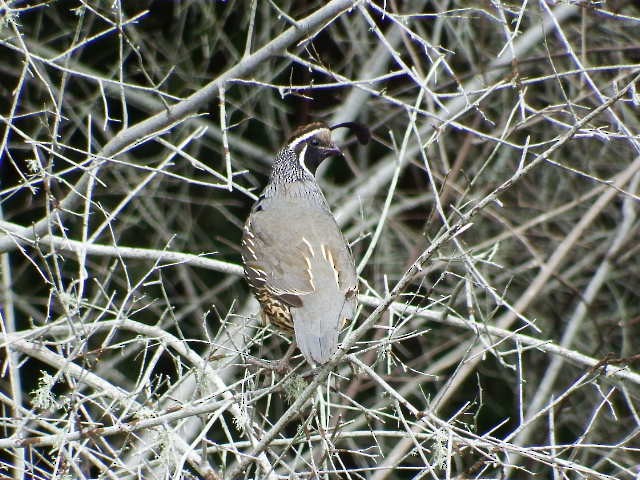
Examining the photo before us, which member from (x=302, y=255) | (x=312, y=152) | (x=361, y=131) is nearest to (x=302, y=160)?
(x=312, y=152)

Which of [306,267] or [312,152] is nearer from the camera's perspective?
[306,267]

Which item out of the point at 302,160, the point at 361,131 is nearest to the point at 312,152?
the point at 302,160

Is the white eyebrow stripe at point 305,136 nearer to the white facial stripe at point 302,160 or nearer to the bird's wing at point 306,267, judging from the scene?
the white facial stripe at point 302,160

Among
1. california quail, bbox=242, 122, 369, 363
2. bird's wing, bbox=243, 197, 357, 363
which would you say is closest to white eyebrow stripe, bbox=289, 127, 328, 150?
california quail, bbox=242, 122, 369, 363

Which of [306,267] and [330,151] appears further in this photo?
[330,151]

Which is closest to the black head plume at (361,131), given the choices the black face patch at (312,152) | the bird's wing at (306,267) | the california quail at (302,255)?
the california quail at (302,255)

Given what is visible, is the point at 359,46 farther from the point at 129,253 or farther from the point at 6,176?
the point at 129,253

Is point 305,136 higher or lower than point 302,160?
higher

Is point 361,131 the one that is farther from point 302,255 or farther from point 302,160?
point 302,255

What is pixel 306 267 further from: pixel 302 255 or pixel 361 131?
pixel 361 131

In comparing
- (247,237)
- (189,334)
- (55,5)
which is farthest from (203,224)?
(247,237)
